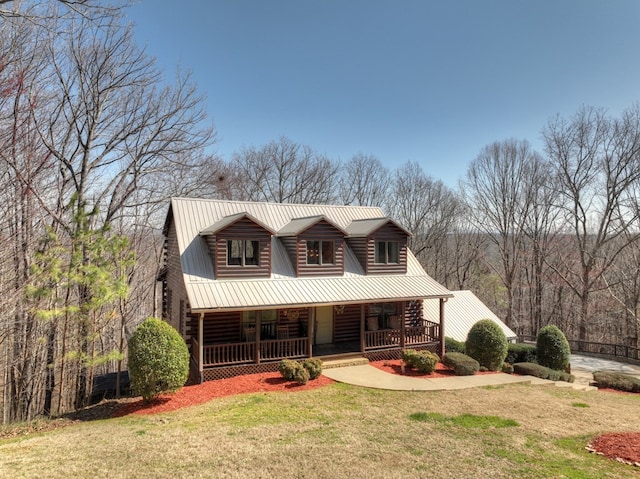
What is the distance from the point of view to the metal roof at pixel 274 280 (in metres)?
13.9

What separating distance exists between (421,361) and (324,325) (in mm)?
4889

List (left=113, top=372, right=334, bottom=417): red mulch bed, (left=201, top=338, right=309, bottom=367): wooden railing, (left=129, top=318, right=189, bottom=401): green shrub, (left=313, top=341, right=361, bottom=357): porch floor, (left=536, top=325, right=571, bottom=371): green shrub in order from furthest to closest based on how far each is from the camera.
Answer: (left=536, top=325, right=571, bottom=371): green shrub < (left=313, top=341, right=361, bottom=357): porch floor < (left=201, top=338, right=309, bottom=367): wooden railing < (left=113, top=372, right=334, bottom=417): red mulch bed < (left=129, top=318, right=189, bottom=401): green shrub

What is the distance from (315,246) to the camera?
17.1 m

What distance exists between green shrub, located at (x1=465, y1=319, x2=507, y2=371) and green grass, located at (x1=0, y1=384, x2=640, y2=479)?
3848 millimetres

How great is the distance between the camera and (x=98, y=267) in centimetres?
1273

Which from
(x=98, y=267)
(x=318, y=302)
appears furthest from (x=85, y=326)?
(x=318, y=302)

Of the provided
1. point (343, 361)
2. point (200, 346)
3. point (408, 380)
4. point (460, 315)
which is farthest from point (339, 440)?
point (460, 315)

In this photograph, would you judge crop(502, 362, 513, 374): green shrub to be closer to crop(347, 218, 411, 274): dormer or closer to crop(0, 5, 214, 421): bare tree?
crop(347, 218, 411, 274): dormer

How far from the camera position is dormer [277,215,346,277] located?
54.1 ft

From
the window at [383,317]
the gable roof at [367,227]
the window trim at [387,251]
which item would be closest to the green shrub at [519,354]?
the window at [383,317]

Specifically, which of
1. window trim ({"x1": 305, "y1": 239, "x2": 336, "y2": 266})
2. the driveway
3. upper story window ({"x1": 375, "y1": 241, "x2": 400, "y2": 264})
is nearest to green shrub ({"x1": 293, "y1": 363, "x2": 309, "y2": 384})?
window trim ({"x1": 305, "y1": 239, "x2": 336, "y2": 266})

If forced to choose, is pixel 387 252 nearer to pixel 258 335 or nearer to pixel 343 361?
pixel 343 361

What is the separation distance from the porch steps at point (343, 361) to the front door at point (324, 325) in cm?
192

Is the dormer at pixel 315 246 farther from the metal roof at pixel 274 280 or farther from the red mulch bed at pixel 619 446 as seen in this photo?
the red mulch bed at pixel 619 446
